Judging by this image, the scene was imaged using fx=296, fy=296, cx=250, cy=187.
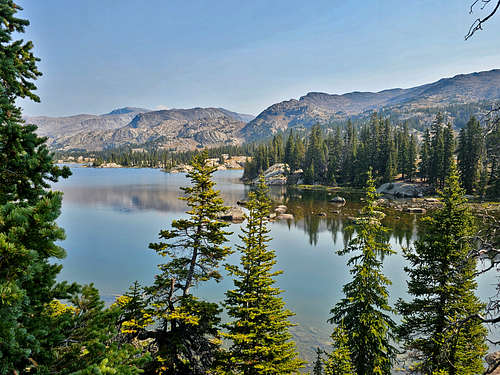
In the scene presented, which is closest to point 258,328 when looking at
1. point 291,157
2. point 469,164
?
point 469,164

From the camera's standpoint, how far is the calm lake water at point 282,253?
1005 inches

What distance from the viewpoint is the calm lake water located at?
25516 millimetres

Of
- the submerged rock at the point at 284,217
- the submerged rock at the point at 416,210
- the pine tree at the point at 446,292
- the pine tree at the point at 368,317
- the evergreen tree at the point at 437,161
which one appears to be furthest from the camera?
the evergreen tree at the point at 437,161

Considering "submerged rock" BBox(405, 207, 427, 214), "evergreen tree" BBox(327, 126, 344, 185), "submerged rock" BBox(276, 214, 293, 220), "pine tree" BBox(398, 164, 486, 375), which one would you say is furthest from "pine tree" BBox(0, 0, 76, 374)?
"evergreen tree" BBox(327, 126, 344, 185)

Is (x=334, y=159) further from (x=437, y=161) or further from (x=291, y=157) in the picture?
(x=437, y=161)

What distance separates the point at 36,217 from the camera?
3.88 m

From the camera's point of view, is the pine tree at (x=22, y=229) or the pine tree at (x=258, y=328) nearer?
the pine tree at (x=22, y=229)

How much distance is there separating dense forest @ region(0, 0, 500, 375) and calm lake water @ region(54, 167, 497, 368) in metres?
4.53

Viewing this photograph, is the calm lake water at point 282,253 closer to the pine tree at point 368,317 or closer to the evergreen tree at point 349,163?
the pine tree at point 368,317

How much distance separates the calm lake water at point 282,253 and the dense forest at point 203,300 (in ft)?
14.9

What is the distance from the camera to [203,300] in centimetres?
1493

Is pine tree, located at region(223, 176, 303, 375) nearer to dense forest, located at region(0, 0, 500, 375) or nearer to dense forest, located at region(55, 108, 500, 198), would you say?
dense forest, located at region(0, 0, 500, 375)

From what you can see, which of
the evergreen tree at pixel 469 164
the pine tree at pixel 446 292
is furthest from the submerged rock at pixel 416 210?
the pine tree at pixel 446 292

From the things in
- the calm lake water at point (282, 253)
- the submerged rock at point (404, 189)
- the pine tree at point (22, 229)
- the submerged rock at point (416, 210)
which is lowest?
the calm lake water at point (282, 253)
